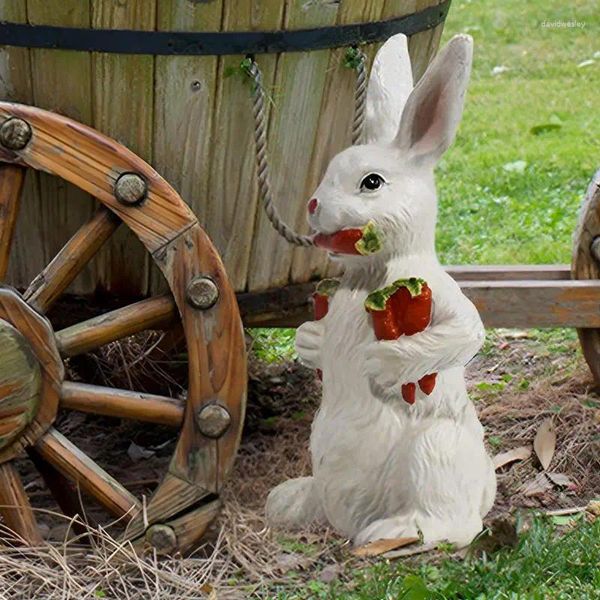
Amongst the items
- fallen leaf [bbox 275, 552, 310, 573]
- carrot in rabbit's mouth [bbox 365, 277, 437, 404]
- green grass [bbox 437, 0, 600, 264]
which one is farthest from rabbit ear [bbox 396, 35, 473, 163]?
green grass [bbox 437, 0, 600, 264]

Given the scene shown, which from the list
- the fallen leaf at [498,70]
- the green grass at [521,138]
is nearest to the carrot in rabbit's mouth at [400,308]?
the green grass at [521,138]

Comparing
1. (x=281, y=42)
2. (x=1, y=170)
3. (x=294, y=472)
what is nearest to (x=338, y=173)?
(x=281, y=42)

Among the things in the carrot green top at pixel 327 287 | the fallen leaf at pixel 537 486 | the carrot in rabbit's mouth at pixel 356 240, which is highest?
the carrot in rabbit's mouth at pixel 356 240

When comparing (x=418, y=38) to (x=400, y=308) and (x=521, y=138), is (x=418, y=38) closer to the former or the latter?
(x=400, y=308)

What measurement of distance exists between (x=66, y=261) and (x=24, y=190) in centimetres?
23

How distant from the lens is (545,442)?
11.0 feet

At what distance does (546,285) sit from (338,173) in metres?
0.90

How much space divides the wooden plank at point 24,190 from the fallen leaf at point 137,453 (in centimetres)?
67

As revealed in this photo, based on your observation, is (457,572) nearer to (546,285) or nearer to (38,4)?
(546,285)

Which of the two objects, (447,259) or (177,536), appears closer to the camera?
(177,536)

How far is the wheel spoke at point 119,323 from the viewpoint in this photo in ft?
8.68

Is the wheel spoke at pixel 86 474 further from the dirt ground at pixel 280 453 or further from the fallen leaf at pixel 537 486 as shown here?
the fallen leaf at pixel 537 486

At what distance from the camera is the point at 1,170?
259 cm

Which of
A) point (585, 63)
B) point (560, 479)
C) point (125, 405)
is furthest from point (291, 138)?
point (585, 63)
